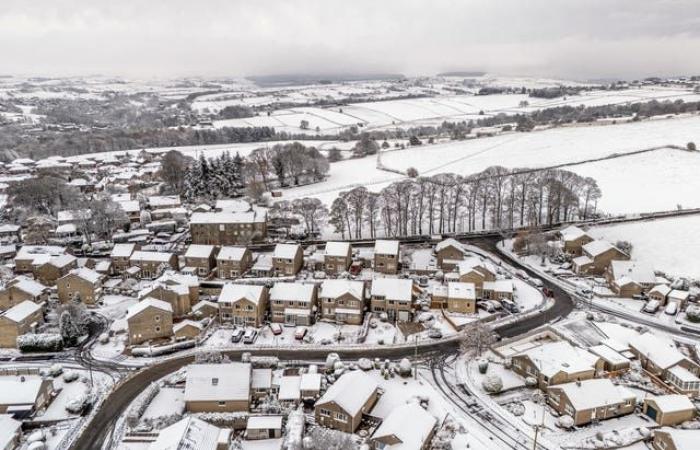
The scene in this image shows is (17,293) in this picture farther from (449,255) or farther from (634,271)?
(634,271)

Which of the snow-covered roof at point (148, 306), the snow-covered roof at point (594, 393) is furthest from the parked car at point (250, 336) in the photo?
the snow-covered roof at point (594, 393)

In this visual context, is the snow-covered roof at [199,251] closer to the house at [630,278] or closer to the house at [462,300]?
the house at [462,300]

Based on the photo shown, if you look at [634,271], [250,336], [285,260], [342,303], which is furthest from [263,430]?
[634,271]

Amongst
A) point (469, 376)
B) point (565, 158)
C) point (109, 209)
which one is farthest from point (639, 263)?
point (109, 209)

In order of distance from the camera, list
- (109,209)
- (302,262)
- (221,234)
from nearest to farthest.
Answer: (302,262) < (221,234) < (109,209)

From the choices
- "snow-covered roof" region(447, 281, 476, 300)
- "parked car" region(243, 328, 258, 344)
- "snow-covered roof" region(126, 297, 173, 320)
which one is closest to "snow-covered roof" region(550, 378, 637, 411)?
"snow-covered roof" region(447, 281, 476, 300)

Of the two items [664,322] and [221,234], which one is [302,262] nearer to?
[221,234]
